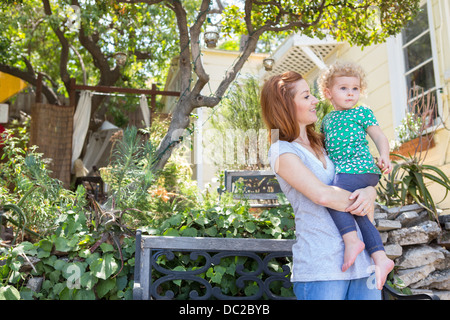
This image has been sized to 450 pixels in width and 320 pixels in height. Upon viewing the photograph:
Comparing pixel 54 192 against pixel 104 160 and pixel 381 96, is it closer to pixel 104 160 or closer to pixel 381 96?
pixel 381 96

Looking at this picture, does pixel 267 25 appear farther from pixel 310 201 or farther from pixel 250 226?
pixel 310 201

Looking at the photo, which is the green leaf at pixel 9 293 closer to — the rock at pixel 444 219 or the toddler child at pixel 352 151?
the toddler child at pixel 352 151

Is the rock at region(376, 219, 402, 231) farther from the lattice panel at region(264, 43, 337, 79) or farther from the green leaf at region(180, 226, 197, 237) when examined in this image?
the lattice panel at region(264, 43, 337, 79)

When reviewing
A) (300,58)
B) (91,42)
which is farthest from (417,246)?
(91,42)

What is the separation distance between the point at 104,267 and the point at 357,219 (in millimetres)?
1006

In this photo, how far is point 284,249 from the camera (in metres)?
1.91

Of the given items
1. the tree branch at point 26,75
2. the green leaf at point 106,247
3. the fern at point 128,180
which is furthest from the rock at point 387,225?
the tree branch at point 26,75

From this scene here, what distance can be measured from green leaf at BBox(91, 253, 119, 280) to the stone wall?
144cm

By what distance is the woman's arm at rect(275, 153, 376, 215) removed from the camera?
1.38 metres

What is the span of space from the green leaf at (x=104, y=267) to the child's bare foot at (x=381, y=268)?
1005mm

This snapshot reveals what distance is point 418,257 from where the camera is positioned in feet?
7.75

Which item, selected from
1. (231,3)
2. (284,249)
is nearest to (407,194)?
(284,249)
